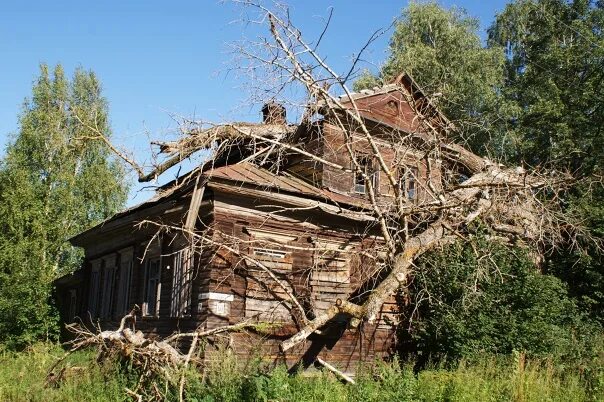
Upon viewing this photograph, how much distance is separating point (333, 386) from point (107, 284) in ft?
29.7

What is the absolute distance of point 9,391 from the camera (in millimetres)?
9898

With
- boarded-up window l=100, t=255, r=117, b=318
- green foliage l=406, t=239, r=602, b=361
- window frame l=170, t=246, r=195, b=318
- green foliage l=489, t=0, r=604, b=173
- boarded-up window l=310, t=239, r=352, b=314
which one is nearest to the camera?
green foliage l=406, t=239, r=602, b=361

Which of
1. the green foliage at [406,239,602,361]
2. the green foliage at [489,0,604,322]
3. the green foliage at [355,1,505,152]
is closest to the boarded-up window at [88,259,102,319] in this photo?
the green foliage at [406,239,602,361]

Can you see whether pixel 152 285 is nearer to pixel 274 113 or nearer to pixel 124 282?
pixel 124 282

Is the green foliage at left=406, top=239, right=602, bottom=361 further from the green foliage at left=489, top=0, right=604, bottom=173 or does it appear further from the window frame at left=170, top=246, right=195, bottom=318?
the green foliage at left=489, top=0, right=604, bottom=173

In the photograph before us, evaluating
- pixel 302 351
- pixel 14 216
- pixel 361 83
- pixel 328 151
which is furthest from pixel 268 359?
pixel 361 83

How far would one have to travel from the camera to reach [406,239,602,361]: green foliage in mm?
12008

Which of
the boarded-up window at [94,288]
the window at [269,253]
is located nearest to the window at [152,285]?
the window at [269,253]

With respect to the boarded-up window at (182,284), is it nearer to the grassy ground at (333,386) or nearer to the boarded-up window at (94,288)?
the grassy ground at (333,386)

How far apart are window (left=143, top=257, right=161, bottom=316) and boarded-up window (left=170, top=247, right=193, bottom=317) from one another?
3.18 ft

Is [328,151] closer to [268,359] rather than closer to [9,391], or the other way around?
[268,359]

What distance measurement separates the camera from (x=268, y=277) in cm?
1213

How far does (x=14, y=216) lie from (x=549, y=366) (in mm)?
18488

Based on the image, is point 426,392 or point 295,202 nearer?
point 426,392
